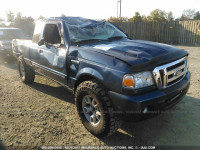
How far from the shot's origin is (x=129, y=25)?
49.3 ft

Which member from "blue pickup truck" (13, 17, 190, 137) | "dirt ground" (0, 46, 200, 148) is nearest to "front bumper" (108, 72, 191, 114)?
"blue pickup truck" (13, 17, 190, 137)

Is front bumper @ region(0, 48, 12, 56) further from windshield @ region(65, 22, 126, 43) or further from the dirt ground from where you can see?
windshield @ region(65, 22, 126, 43)

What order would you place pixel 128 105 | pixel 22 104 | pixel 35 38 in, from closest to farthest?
pixel 128 105, pixel 22 104, pixel 35 38

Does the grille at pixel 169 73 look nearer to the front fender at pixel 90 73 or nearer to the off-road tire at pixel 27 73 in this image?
the front fender at pixel 90 73

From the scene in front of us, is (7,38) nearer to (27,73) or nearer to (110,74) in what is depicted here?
(27,73)

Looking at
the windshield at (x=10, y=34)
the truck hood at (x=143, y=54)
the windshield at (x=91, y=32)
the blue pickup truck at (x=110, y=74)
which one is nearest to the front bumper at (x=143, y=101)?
the blue pickup truck at (x=110, y=74)

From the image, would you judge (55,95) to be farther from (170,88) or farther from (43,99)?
(170,88)

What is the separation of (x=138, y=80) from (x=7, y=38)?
27.8 feet

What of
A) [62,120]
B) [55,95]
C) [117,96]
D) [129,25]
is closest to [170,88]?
[117,96]

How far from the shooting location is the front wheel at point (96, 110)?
243 centimetres

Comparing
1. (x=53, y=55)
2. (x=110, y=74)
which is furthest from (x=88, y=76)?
(x=53, y=55)

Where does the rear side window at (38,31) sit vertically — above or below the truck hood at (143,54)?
above

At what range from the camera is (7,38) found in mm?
8703

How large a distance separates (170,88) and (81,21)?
238cm
